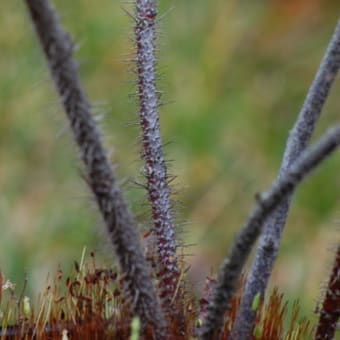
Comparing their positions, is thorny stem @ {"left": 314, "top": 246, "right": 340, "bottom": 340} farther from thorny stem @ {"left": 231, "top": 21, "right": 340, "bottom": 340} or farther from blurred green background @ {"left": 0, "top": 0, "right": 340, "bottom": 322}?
blurred green background @ {"left": 0, "top": 0, "right": 340, "bottom": 322}

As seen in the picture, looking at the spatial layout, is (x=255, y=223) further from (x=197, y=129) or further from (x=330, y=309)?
(x=197, y=129)

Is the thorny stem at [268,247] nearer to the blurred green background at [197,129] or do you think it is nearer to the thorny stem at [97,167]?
the thorny stem at [97,167]

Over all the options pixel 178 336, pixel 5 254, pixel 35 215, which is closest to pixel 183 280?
pixel 178 336

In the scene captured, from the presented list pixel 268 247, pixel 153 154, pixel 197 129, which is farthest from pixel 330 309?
pixel 197 129

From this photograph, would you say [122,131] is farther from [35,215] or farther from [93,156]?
[93,156]

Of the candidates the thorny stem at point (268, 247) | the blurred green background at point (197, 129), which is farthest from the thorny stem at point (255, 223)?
the blurred green background at point (197, 129)

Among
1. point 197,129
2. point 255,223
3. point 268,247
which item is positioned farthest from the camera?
point 197,129

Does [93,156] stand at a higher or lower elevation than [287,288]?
lower
